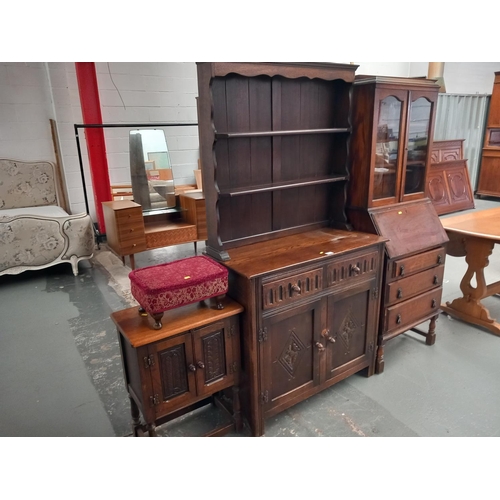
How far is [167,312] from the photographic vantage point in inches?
66.7

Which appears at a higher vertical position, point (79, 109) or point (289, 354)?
point (79, 109)

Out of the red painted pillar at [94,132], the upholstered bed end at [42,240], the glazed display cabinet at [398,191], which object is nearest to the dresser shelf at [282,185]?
the glazed display cabinet at [398,191]

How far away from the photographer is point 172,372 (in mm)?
1602

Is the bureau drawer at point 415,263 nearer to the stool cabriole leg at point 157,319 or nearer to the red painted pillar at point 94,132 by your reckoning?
the stool cabriole leg at point 157,319

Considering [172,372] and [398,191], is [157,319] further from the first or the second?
[398,191]

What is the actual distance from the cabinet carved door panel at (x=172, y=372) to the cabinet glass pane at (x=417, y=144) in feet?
5.58

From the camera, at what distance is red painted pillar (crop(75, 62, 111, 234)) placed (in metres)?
4.39

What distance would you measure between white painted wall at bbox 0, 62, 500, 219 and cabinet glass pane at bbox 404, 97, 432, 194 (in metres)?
2.38

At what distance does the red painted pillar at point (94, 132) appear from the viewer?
4.39 meters

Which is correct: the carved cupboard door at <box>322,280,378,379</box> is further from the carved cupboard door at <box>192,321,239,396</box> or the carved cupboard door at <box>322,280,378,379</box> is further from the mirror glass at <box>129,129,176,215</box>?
the mirror glass at <box>129,129,176,215</box>

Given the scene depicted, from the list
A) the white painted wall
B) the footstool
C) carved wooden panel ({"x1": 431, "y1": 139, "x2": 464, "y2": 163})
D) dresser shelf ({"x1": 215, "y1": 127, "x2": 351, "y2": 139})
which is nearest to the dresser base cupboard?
the footstool

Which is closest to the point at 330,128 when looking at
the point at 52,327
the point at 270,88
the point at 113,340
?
the point at 270,88

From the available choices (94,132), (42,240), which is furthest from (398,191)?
(94,132)

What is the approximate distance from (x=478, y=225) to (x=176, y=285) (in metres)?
2.28
